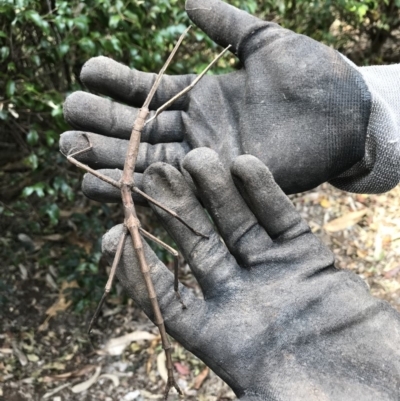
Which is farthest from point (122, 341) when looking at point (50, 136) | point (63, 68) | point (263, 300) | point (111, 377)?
point (263, 300)

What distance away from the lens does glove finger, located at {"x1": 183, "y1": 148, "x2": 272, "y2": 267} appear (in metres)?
1.89

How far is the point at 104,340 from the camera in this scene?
149 inches

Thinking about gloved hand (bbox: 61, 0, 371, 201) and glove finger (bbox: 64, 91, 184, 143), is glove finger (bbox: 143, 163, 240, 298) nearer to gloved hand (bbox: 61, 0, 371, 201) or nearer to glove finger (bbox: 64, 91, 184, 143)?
gloved hand (bbox: 61, 0, 371, 201)

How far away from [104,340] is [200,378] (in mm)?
794

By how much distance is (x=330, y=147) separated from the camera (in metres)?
2.20

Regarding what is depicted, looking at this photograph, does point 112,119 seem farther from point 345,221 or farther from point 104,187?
point 345,221

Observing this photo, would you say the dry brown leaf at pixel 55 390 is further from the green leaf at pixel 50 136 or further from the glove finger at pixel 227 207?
the glove finger at pixel 227 207

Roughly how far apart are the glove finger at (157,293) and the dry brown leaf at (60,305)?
83.1 inches

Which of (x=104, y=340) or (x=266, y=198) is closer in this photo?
(x=266, y=198)

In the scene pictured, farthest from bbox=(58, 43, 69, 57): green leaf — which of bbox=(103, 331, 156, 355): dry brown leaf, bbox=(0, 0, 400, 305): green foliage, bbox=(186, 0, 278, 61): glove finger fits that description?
bbox=(103, 331, 156, 355): dry brown leaf

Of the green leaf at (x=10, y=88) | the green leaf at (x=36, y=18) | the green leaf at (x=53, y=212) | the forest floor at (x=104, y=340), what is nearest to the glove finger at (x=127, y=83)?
the green leaf at (x=36, y=18)

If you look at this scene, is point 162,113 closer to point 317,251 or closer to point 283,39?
point 283,39

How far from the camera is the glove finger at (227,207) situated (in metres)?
1.89

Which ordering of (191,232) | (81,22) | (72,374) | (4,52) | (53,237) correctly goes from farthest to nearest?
(53,237)
(72,374)
(4,52)
(81,22)
(191,232)
